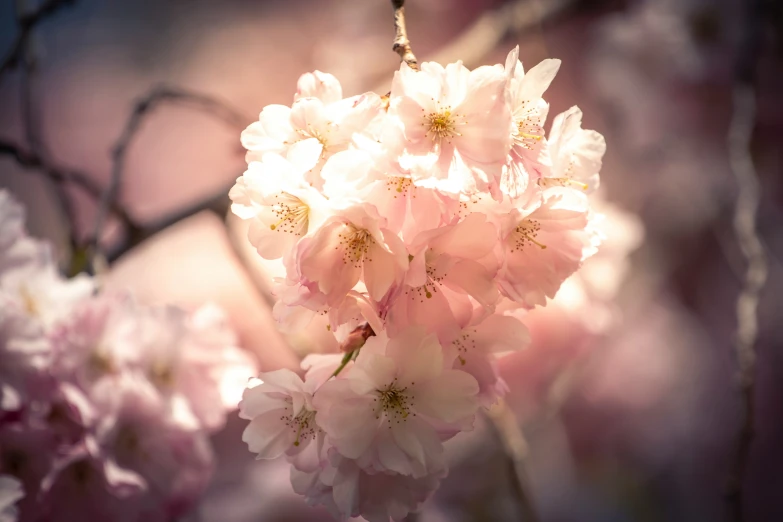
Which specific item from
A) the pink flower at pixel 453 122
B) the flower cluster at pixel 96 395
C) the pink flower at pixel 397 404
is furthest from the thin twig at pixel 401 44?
the flower cluster at pixel 96 395

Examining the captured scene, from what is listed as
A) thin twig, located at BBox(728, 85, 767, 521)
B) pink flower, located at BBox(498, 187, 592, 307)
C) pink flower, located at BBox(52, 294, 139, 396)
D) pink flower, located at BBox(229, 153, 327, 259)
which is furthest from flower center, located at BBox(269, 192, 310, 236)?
thin twig, located at BBox(728, 85, 767, 521)

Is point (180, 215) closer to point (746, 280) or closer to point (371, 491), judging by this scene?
point (371, 491)

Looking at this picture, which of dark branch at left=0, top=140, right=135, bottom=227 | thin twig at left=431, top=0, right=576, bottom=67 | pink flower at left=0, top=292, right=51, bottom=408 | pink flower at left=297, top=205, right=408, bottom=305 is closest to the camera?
pink flower at left=297, top=205, right=408, bottom=305

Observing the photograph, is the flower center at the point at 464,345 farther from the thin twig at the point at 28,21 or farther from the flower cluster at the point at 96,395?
the thin twig at the point at 28,21

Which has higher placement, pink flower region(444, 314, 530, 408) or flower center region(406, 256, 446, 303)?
flower center region(406, 256, 446, 303)

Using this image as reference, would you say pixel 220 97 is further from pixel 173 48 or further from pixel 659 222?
pixel 659 222

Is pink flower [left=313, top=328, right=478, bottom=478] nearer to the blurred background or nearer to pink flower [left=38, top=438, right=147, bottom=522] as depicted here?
pink flower [left=38, top=438, right=147, bottom=522]

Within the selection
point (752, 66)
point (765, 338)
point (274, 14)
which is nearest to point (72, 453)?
point (274, 14)
